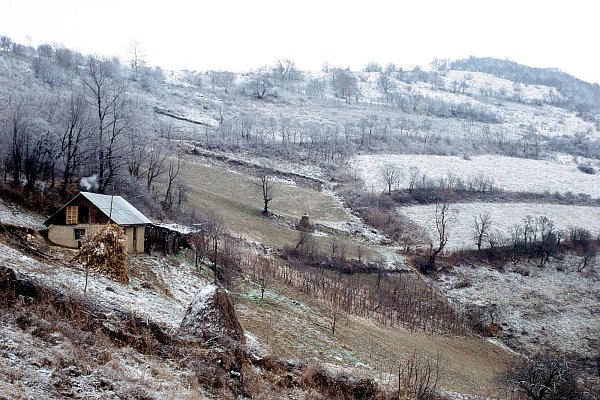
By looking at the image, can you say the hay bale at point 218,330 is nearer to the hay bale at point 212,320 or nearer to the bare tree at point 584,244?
the hay bale at point 212,320

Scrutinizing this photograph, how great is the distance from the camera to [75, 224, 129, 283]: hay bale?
20.9 meters

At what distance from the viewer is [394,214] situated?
61781mm

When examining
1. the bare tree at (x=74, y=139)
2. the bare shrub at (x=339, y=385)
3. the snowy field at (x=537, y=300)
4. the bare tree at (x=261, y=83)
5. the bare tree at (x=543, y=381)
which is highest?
the bare tree at (x=261, y=83)

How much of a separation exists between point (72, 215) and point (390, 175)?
169 ft

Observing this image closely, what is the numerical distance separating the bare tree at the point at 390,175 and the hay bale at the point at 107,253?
49.7 metres


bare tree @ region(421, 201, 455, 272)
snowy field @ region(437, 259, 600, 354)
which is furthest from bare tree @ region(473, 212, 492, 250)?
snowy field @ region(437, 259, 600, 354)

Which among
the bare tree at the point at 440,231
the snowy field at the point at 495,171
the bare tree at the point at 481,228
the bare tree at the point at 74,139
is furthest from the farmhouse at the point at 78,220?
the snowy field at the point at 495,171

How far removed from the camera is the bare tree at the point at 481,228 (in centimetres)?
5425

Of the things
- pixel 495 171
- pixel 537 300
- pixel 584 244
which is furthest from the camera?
pixel 495 171

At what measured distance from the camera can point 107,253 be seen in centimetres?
2125

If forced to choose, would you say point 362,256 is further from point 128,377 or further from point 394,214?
point 128,377

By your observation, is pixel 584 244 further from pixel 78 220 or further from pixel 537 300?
pixel 78 220

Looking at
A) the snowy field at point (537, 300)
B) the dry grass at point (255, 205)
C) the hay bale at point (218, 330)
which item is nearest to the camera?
the hay bale at point (218, 330)

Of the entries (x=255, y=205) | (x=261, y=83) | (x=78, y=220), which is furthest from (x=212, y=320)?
(x=261, y=83)
